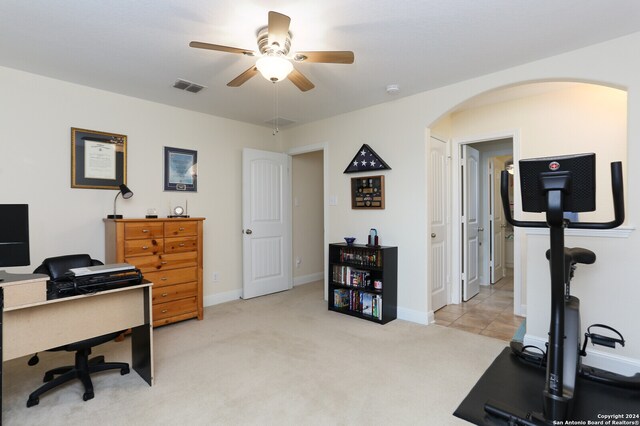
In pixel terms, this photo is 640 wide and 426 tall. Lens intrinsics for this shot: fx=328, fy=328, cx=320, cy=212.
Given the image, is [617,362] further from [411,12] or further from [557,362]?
[411,12]

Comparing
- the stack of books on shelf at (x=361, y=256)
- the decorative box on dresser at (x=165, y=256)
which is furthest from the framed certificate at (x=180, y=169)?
the stack of books on shelf at (x=361, y=256)

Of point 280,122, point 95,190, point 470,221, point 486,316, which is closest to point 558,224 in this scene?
point 486,316

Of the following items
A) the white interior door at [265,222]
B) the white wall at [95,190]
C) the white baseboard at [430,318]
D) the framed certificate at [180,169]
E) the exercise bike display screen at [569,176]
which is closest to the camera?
the exercise bike display screen at [569,176]

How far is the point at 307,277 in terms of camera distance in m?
5.48

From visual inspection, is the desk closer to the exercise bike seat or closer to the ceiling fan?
the ceiling fan

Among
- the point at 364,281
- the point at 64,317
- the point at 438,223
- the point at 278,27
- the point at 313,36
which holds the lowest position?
the point at 364,281

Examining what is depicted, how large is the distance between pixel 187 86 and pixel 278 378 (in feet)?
9.28

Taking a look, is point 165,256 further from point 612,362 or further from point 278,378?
point 612,362

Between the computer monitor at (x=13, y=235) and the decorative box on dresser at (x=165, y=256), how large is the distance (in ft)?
4.01

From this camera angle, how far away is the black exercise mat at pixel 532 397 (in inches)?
73.2

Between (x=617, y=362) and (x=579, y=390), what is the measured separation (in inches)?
21.9

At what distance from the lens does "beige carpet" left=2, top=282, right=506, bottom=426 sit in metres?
1.94

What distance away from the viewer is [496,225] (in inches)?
222

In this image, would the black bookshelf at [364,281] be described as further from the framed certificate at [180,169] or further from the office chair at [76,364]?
the office chair at [76,364]
